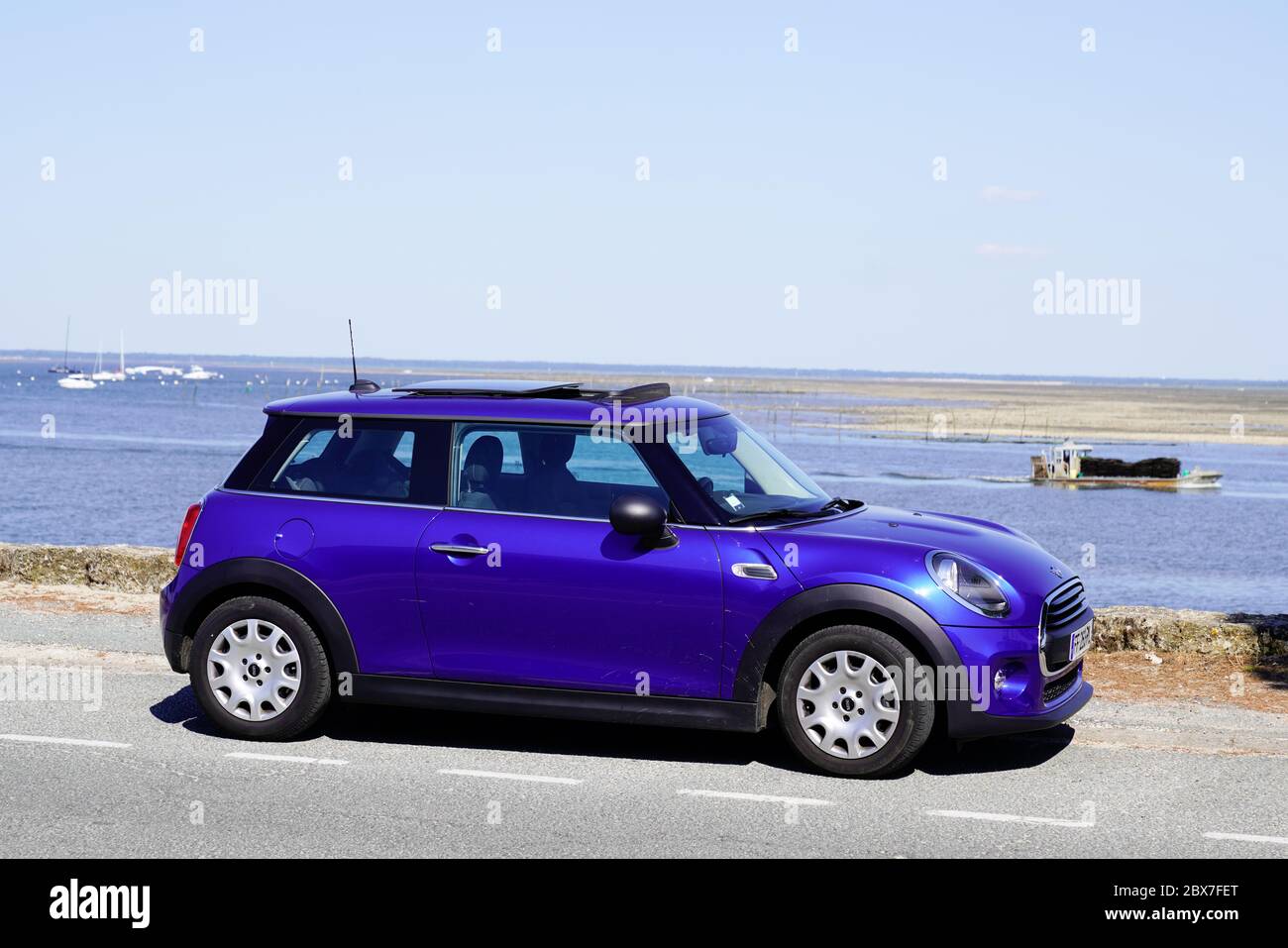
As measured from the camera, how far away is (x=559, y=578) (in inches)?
270

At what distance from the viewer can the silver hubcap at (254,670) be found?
24.3ft

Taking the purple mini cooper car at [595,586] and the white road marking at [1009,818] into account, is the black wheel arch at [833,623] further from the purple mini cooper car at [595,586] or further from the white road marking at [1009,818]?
the white road marking at [1009,818]

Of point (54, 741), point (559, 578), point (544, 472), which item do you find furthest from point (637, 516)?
point (54, 741)

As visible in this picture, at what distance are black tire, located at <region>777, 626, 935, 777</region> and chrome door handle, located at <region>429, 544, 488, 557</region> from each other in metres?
1.54

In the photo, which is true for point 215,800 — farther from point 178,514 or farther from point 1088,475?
point 1088,475

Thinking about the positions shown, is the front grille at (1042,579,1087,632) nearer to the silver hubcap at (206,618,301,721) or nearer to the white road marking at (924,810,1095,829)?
the white road marking at (924,810,1095,829)

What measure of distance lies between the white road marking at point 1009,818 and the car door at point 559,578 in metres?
1.21

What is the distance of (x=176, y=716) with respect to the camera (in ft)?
26.5

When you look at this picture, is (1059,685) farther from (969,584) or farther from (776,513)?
(776,513)

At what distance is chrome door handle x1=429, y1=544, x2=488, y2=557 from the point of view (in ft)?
22.9

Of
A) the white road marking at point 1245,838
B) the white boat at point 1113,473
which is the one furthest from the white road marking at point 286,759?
the white boat at point 1113,473
